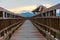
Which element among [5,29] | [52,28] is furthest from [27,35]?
[52,28]

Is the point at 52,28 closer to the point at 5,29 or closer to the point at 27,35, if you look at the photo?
the point at 5,29

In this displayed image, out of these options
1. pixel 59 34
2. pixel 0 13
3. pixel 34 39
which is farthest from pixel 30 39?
pixel 59 34

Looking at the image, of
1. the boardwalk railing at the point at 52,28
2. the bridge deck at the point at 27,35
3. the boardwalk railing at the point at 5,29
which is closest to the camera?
the boardwalk railing at the point at 52,28

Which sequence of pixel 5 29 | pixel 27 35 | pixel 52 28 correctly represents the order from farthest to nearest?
pixel 27 35 → pixel 5 29 → pixel 52 28

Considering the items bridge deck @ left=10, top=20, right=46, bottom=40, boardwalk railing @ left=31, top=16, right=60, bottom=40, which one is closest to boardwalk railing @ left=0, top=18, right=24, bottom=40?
bridge deck @ left=10, top=20, right=46, bottom=40

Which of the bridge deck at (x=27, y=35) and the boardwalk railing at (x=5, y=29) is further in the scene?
the bridge deck at (x=27, y=35)

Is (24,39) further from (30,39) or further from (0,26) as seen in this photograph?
(0,26)

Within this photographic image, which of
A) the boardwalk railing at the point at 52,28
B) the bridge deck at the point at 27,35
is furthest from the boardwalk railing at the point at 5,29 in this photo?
the boardwalk railing at the point at 52,28

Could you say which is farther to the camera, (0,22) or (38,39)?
(38,39)

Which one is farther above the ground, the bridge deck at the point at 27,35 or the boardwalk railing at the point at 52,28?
the boardwalk railing at the point at 52,28

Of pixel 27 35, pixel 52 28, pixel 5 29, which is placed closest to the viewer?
pixel 52 28

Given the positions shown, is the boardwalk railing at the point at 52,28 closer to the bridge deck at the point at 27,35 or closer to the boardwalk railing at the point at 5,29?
the bridge deck at the point at 27,35

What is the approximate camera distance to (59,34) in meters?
4.48

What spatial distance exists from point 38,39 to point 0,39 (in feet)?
10.9
